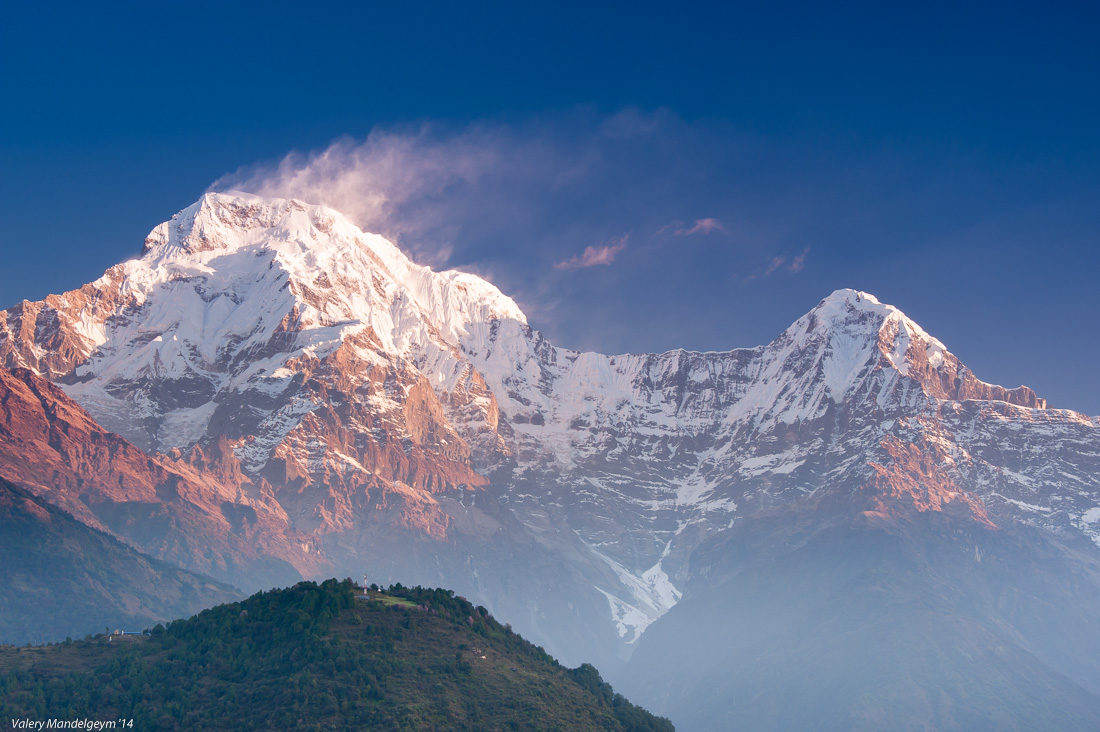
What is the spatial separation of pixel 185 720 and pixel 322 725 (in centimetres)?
1830

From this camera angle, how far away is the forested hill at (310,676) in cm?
14788

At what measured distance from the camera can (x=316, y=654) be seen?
159 m

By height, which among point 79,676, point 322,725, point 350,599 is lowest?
point 322,725

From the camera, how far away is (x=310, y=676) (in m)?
153

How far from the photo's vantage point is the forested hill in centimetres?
14788

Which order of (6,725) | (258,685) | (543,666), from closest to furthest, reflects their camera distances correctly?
(6,725) → (258,685) → (543,666)

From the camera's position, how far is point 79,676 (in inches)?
6176

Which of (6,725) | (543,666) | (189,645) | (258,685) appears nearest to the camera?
(6,725)

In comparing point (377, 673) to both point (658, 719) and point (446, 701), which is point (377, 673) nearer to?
point (446, 701)

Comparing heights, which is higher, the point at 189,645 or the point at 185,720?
the point at 189,645

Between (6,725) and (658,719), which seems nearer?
(6,725)

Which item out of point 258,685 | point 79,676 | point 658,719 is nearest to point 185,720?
point 258,685

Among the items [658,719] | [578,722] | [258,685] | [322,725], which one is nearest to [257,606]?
[258,685]

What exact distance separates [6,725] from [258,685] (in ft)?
102
